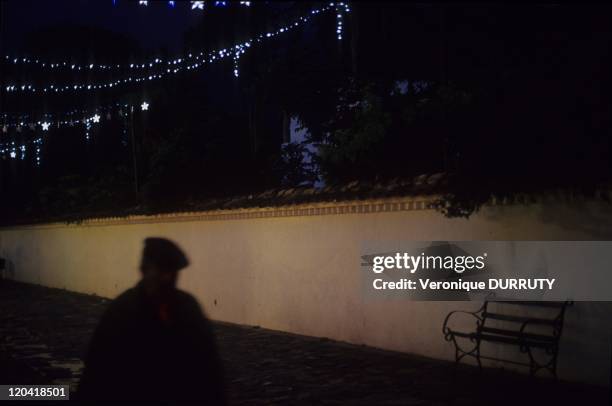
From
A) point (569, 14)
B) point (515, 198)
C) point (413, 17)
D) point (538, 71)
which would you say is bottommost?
point (515, 198)

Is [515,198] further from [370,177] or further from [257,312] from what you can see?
[257,312]

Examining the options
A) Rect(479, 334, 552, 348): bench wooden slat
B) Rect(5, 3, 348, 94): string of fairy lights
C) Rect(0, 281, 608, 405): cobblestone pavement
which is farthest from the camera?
Rect(5, 3, 348, 94): string of fairy lights

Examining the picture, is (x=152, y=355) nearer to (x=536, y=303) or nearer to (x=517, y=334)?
(x=517, y=334)

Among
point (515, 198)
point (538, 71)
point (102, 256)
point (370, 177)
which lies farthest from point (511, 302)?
point (102, 256)

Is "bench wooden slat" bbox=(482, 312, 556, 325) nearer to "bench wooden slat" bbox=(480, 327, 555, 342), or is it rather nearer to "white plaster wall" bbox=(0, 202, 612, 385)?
"bench wooden slat" bbox=(480, 327, 555, 342)

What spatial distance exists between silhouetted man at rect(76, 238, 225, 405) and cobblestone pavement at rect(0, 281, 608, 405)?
131 inches

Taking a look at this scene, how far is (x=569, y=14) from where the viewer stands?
637cm

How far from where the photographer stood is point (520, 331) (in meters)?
7.20

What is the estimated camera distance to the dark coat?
12.1ft

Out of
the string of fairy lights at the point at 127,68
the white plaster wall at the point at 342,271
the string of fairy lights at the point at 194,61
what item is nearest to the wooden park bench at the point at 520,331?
the white plaster wall at the point at 342,271

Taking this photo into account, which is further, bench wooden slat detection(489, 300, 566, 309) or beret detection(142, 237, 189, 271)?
bench wooden slat detection(489, 300, 566, 309)

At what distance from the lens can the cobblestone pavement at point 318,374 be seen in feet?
22.4

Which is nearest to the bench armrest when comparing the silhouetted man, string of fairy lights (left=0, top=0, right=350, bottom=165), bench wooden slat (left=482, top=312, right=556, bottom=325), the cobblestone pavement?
bench wooden slat (left=482, top=312, right=556, bottom=325)

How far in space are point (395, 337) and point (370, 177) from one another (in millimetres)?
3032
